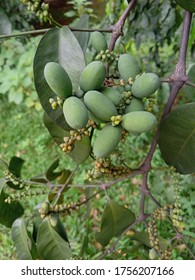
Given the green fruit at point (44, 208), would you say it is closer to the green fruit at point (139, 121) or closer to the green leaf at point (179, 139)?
the green leaf at point (179, 139)

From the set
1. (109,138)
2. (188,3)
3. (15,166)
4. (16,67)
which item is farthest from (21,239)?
(16,67)

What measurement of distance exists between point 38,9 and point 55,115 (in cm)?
20

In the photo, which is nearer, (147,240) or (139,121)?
(139,121)

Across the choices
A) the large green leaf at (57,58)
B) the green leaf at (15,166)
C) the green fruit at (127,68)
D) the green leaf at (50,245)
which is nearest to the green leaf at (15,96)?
the green leaf at (15,166)

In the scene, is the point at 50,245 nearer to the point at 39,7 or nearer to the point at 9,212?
the point at 9,212

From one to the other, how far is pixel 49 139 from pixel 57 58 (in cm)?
257

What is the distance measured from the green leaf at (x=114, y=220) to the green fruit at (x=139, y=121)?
0.59 metres

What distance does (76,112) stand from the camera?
2.24 ft

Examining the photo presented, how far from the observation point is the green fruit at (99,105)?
2.27 ft

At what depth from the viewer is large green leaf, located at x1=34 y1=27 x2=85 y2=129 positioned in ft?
2.77

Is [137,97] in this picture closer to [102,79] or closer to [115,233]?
[102,79]

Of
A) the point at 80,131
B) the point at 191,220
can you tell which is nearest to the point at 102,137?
the point at 80,131

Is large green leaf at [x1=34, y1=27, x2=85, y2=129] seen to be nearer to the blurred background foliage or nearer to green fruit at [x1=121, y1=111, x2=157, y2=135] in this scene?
green fruit at [x1=121, y1=111, x2=157, y2=135]

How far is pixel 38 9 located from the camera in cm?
83
